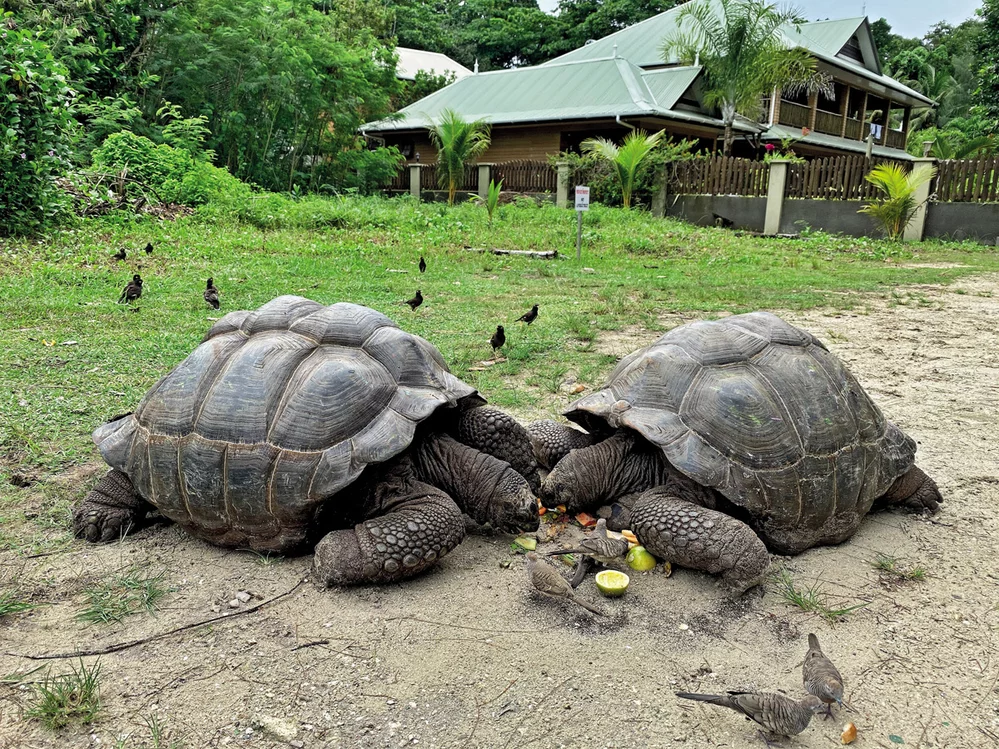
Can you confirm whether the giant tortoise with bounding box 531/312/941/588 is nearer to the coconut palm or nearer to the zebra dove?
the zebra dove

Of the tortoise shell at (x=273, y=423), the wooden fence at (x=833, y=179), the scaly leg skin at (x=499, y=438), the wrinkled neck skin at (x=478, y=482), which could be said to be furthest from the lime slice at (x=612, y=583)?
the wooden fence at (x=833, y=179)

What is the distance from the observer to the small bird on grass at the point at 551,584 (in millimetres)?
2904

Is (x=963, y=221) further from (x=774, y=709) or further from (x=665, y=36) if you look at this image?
Answer: (x=774, y=709)

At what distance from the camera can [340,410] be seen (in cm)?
311

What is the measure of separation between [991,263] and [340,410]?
49.8 feet

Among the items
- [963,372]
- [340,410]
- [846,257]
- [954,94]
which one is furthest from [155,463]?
[954,94]

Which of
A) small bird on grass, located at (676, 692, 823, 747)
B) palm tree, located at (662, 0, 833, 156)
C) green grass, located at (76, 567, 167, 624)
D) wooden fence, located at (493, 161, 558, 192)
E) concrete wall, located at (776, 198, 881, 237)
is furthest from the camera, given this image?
wooden fence, located at (493, 161, 558, 192)

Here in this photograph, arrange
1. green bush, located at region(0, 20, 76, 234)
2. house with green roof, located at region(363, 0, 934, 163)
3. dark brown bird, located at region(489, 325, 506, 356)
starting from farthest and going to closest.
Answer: house with green roof, located at region(363, 0, 934, 163) < green bush, located at region(0, 20, 76, 234) < dark brown bird, located at region(489, 325, 506, 356)

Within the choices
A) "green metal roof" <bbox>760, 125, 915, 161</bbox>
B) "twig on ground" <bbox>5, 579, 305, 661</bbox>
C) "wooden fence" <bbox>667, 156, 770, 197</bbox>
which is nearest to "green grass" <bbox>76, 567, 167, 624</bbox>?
"twig on ground" <bbox>5, 579, 305, 661</bbox>

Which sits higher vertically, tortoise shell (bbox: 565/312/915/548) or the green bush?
the green bush

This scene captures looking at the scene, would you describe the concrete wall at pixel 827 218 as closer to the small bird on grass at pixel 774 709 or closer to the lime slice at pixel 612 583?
the lime slice at pixel 612 583

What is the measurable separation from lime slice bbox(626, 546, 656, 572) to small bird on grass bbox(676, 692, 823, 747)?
972 mm

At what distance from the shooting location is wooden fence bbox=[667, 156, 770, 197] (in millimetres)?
20172

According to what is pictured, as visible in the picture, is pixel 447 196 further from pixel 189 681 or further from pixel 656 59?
pixel 189 681
